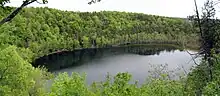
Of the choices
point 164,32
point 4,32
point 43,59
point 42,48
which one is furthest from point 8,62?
point 164,32

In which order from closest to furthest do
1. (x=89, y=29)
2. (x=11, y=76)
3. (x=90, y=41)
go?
(x=11, y=76)
(x=90, y=41)
(x=89, y=29)

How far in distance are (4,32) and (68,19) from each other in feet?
379

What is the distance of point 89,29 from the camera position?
13112cm

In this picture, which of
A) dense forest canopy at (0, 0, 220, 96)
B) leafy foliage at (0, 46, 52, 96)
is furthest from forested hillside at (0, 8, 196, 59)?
leafy foliage at (0, 46, 52, 96)

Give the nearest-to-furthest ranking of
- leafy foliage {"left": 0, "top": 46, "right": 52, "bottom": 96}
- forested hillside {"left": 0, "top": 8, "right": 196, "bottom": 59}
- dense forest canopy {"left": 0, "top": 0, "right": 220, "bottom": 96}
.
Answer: dense forest canopy {"left": 0, "top": 0, "right": 220, "bottom": 96}, leafy foliage {"left": 0, "top": 46, "right": 52, "bottom": 96}, forested hillside {"left": 0, "top": 8, "right": 196, "bottom": 59}

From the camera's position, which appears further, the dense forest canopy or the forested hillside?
the forested hillside

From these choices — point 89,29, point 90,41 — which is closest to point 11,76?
point 90,41

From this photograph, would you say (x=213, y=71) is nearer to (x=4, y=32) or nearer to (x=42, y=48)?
(x=4, y=32)

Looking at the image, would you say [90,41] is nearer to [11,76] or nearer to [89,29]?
[89,29]

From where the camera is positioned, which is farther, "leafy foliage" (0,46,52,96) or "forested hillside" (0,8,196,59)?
"forested hillside" (0,8,196,59)

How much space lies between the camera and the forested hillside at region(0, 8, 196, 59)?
104m

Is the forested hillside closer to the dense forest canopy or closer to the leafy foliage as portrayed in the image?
the dense forest canopy

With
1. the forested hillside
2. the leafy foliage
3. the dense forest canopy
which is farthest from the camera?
the forested hillside

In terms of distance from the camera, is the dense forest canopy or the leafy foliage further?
the leafy foliage
